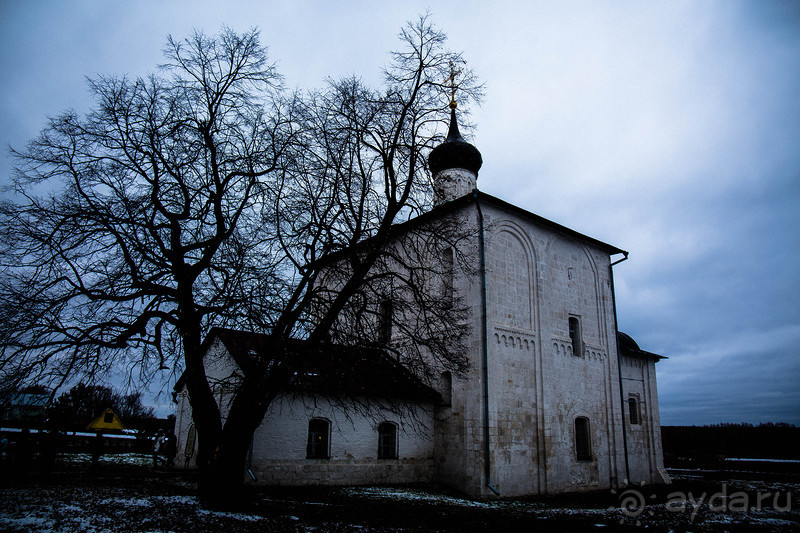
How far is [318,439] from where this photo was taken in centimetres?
1397

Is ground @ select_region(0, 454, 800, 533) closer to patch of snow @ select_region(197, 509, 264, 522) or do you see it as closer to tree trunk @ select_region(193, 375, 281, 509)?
patch of snow @ select_region(197, 509, 264, 522)

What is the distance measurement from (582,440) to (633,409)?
5613 mm

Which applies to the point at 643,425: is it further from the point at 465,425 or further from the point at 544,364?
the point at 465,425

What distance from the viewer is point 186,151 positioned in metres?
10.4

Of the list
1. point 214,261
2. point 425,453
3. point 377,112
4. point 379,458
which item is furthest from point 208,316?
point 425,453

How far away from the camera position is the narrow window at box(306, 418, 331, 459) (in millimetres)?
13805

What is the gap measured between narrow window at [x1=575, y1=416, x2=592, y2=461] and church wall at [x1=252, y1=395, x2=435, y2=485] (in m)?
5.43

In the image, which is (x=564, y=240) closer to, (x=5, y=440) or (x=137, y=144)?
(x=137, y=144)

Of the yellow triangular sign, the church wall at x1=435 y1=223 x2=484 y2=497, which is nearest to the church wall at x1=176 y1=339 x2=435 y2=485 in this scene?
the church wall at x1=435 y1=223 x2=484 y2=497

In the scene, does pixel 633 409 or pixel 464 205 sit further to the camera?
pixel 633 409

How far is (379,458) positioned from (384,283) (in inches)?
254

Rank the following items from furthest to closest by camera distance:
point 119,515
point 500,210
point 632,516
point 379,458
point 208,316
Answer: point 500,210 → point 379,458 → point 632,516 → point 208,316 → point 119,515

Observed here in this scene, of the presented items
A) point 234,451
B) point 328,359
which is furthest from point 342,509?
point 328,359

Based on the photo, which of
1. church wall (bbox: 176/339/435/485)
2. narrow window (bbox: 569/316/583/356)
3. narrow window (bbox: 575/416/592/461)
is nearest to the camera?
church wall (bbox: 176/339/435/485)
